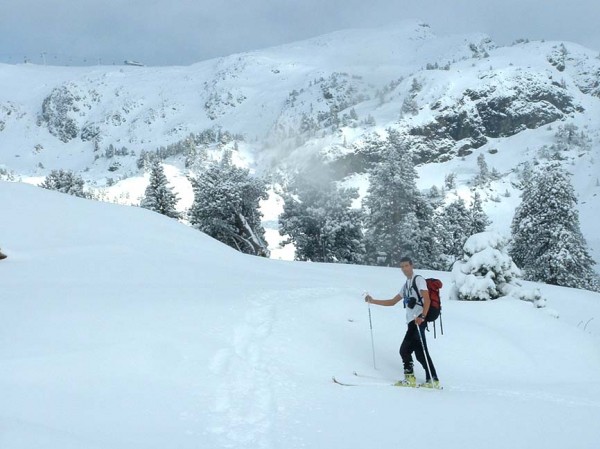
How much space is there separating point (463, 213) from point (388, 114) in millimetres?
104571

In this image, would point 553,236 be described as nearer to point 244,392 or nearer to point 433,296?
point 433,296

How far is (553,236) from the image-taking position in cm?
3428

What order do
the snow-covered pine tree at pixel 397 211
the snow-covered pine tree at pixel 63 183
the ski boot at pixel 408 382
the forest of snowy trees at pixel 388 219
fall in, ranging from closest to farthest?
the ski boot at pixel 408 382, the forest of snowy trees at pixel 388 219, the snow-covered pine tree at pixel 397 211, the snow-covered pine tree at pixel 63 183

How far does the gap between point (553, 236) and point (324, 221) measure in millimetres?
18128

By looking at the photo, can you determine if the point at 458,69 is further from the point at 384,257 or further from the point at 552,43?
the point at 384,257

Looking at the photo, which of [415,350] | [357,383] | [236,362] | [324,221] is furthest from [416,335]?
[324,221]

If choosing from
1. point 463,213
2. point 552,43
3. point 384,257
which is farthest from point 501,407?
point 552,43

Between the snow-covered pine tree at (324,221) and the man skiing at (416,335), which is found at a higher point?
the snow-covered pine tree at (324,221)

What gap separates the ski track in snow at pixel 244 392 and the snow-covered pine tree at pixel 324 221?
3074 cm

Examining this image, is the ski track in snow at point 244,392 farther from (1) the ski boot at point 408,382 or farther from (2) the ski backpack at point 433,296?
(2) the ski backpack at point 433,296

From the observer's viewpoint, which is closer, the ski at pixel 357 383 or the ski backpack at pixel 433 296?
the ski at pixel 357 383

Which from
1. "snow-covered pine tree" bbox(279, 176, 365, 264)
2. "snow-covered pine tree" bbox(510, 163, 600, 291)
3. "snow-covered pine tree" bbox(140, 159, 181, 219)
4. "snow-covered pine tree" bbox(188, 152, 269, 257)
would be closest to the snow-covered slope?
"snow-covered pine tree" bbox(510, 163, 600, 291)

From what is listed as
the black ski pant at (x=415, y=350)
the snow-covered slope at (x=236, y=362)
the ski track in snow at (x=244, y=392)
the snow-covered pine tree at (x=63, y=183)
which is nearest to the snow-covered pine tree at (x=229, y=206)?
the snow-covered pine tree at (x=63, y=183)

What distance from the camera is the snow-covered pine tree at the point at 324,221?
40156 mm
